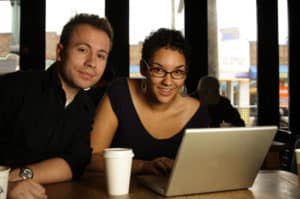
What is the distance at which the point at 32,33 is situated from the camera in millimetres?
3988

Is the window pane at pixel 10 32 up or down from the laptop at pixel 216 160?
up

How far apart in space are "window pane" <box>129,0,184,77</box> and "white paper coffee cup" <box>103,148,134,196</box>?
128 inches

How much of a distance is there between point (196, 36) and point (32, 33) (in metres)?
1.92

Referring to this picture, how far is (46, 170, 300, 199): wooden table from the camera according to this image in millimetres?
1020

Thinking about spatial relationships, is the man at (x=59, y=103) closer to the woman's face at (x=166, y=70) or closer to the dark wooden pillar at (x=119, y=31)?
the woman's face at (x=166, y=70)

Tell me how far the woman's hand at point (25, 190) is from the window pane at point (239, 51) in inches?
152

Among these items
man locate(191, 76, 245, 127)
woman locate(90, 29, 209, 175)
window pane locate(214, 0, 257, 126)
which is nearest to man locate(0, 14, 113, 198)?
woman locate(90, 29, 209, 175)

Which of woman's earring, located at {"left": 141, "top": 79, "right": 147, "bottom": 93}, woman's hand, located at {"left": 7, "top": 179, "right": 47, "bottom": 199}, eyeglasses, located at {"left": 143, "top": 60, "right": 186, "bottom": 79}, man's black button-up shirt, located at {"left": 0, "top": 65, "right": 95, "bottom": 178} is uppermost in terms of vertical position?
eyeglasses, located at {"left": 143, "top": 60, "right": 186, "bottom": 79}

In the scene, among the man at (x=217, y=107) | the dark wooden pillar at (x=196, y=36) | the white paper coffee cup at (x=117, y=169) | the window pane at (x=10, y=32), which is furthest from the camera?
the dark wooden pillar at (x=196, y=36)

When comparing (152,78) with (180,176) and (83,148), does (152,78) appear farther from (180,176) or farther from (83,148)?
(180,176)

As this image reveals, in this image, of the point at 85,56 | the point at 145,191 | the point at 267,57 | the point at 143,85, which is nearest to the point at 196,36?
the point at 267,57

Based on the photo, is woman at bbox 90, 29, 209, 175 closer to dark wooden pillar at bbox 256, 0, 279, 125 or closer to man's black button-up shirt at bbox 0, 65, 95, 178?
man's black button-up shirt at bbox 0, 65, 95, 178

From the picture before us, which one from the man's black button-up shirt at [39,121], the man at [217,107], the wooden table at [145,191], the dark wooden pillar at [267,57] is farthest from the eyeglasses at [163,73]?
the dark wooden pillar at [267,57]

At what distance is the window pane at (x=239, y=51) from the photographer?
461cm
